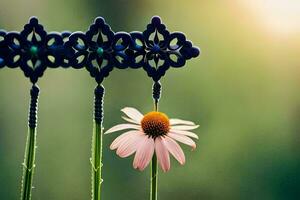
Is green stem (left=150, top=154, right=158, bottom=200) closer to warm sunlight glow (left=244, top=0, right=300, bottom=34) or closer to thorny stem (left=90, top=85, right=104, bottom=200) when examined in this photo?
thorny stem (left=90, top=85, right=104, bottom=200)

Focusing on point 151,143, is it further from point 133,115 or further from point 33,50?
point 33,50

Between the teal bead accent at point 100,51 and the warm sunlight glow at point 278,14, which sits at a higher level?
the warm sunlight glow at point 278,14

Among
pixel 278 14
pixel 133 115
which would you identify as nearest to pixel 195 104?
pixel 278 14

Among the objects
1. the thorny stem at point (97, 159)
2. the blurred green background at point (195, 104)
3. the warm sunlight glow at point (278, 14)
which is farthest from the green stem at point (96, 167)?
the warm sunlight glow at point (278, 14)

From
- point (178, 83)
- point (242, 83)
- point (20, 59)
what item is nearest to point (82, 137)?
point (178, 83)

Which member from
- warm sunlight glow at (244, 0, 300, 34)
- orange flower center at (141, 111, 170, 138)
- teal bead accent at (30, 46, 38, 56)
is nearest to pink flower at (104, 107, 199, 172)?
orange flower center at (141, 111, 170, 138)

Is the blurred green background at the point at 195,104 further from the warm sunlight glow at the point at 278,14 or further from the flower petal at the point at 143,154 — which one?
the flower petal at the point at 143,154

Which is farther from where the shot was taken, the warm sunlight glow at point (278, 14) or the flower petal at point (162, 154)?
the warm sunlight glow at point (278, 14)
